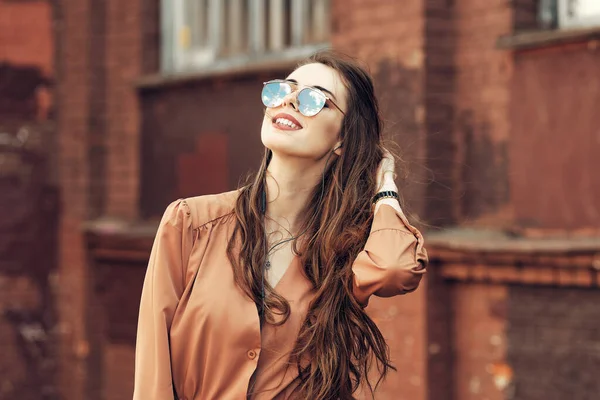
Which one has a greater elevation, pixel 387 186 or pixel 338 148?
pixel 338 148

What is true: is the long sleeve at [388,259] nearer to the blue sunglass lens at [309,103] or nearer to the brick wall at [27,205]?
the blue sunglass lens at [309,103]

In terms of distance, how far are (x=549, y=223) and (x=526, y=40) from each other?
3.41ft

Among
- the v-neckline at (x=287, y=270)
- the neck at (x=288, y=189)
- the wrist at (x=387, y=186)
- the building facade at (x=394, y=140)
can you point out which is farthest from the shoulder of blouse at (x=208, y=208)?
the building facade at (x=394, y=140)

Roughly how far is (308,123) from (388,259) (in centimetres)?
49

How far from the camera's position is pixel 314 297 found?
3307 mm

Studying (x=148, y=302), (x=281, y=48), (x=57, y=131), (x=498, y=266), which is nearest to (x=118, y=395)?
(x=57, y=131)

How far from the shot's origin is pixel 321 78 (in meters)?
3.48

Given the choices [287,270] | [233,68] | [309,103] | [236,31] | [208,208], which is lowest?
[287,270]

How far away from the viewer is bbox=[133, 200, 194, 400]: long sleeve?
125 inches

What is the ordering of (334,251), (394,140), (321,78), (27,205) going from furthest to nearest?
(27,205) → (394,140) → (321,78) → (334,251)

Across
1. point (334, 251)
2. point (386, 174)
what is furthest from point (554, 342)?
point (334, 251)

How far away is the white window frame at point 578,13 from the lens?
6.24m

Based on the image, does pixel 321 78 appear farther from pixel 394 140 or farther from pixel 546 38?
pixel 546 38

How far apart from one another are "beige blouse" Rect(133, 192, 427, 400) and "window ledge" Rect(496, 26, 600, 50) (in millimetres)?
3074
